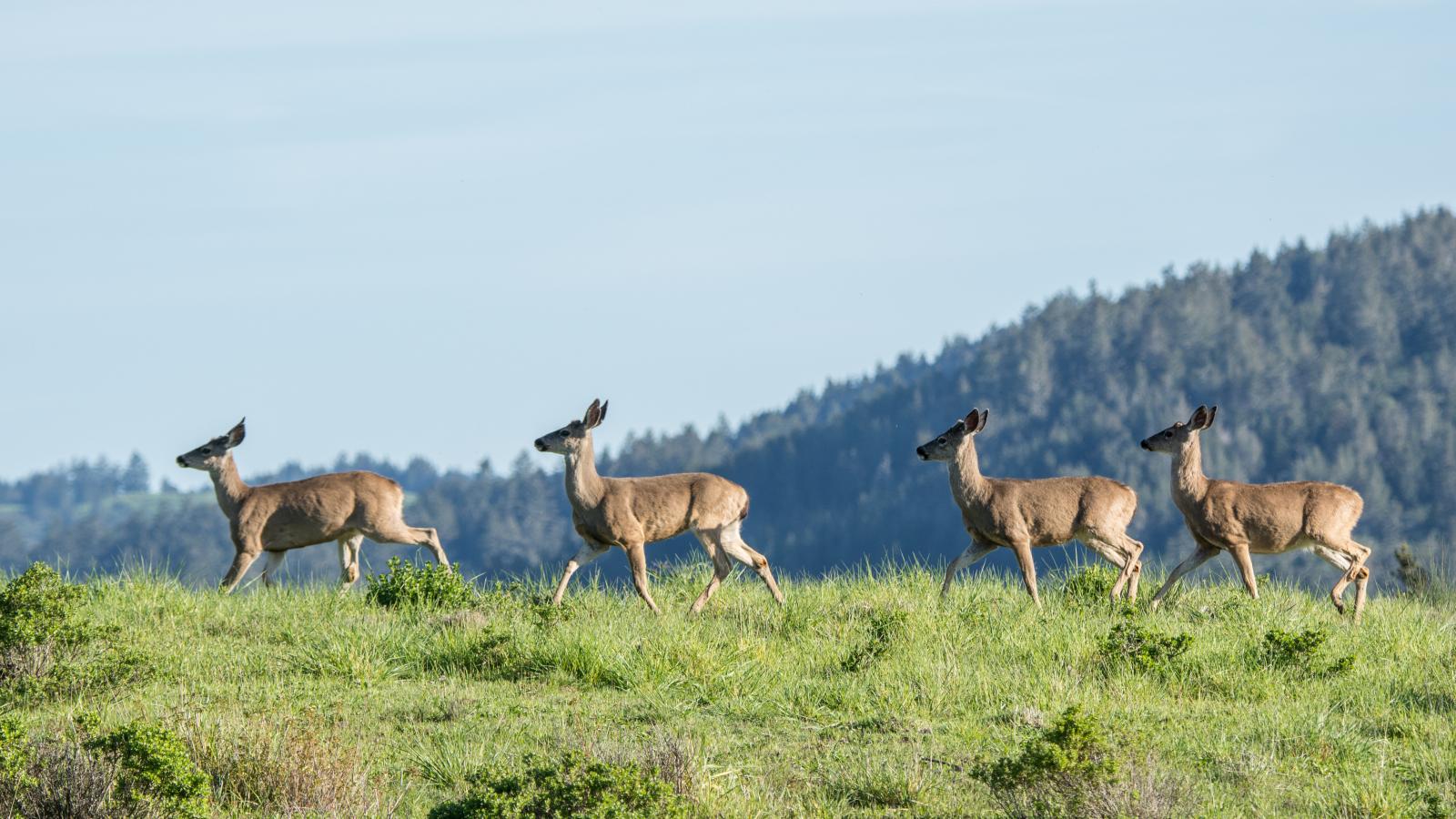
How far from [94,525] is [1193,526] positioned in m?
168

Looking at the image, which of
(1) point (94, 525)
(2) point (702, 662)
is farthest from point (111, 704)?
(1) point (94, 525)

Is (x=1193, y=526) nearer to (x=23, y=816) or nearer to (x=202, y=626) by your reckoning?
(x=202, y=626)

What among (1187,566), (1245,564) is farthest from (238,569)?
(1245,564)

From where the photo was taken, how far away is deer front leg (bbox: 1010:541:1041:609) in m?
15.3

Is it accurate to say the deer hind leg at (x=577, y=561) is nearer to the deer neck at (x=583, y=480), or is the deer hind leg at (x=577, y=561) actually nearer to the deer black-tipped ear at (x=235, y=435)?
the deer neck at (x=583, y=480)

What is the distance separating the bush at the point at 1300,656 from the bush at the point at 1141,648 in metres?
0.54

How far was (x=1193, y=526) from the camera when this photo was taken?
15984 mm

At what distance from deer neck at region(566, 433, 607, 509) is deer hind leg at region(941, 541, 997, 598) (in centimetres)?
295

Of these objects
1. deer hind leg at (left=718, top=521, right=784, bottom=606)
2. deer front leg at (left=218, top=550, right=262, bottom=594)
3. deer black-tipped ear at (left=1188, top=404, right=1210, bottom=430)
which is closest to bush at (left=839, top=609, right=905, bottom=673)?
deer hind leg at (left=718, top=521, right=784, bottom=606)

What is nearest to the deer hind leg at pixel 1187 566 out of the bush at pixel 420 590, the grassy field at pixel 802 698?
the grassy field at pixel 802 698

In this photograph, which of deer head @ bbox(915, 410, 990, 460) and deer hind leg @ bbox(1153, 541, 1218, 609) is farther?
deer head @ bbox(915, 410, 990, 460)

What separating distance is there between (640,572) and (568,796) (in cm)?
656

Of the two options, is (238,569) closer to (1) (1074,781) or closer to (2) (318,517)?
(2) (318,517)

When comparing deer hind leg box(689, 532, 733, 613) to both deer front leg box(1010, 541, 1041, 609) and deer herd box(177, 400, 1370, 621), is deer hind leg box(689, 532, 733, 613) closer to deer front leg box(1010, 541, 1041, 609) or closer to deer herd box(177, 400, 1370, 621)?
deer herd box(177, 400, 1370, 621)
